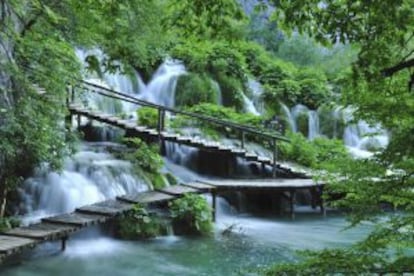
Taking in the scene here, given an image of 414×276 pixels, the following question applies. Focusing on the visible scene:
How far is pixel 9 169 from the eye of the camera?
8.70 m

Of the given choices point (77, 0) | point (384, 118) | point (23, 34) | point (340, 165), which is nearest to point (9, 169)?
point (23, 34)

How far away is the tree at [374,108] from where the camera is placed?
9.50 feet

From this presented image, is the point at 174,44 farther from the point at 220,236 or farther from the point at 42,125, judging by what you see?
the point at 42,125

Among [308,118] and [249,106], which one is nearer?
[249,106]

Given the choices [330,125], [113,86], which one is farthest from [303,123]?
[113,86]

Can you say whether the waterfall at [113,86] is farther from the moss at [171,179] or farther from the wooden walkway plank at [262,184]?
A: the wooden walkway plank at [262,184]

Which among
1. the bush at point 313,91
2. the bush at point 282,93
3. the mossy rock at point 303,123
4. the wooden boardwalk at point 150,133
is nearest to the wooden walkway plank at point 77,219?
the wooden boardwalk at point 150,133

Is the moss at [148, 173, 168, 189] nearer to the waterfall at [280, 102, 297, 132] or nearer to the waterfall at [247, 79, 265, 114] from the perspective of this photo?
the waterfall at [247, 79, 265, 114]

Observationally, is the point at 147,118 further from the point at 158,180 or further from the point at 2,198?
the point at 2,198

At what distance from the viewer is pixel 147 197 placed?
10.1 meters

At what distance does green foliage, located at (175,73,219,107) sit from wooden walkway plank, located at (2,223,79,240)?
10.1 meters

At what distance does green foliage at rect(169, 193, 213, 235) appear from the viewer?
1014 centimetres

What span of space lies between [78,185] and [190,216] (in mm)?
2145

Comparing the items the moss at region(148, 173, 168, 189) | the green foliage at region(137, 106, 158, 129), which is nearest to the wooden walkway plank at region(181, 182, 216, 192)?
the moss at region(148, 173, 168, 189)
